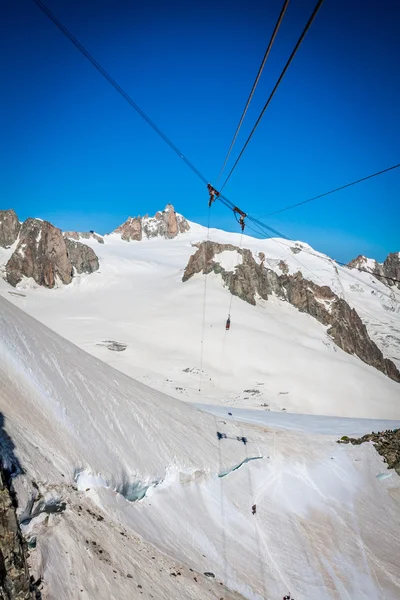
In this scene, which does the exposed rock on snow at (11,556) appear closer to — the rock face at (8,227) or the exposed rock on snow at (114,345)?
the exposed rock on snow at (114,345)

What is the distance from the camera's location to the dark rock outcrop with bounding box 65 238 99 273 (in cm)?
9375

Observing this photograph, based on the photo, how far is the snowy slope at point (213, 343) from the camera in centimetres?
4784

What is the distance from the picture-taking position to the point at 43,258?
8669cm

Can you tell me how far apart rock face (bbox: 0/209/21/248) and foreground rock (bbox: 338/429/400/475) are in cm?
9942

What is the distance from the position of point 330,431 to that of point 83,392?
65.3 ft

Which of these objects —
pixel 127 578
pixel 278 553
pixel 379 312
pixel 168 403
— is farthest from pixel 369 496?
pixel 379 312

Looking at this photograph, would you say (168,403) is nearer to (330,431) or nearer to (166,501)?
(166,501)

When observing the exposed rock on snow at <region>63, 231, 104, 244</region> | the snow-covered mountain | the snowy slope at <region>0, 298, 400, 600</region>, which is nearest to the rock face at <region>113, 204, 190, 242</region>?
the exposed rock on snow at <region>63, 231, 104, 244</region>

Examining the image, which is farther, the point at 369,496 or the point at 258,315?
the point at 258,315

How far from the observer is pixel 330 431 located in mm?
25984

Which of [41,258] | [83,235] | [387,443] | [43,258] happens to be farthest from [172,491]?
[83,235]

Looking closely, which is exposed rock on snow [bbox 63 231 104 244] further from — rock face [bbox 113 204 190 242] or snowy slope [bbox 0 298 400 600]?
snowy slope [bbox 0 298 400 600]

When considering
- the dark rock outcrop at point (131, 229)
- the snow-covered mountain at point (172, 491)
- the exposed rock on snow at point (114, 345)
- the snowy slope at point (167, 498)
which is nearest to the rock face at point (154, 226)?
the dark rock outcrop at point (131, 229)

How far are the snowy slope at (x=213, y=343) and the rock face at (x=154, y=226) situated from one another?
84801mm
